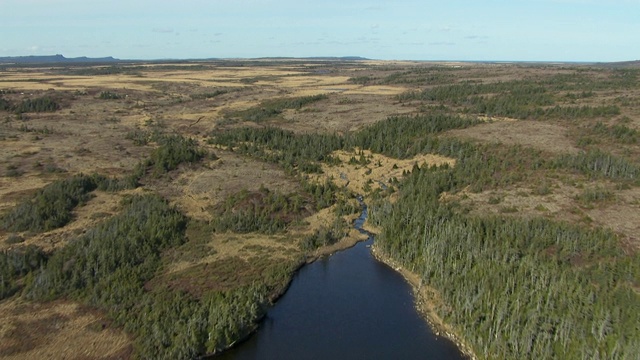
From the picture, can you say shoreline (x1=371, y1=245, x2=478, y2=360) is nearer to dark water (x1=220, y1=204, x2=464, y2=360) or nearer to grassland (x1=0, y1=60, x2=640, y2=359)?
grassland (x1=0, y1=60, x2=640, y2=359)

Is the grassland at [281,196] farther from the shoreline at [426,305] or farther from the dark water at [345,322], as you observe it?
the dark water at [345,322]

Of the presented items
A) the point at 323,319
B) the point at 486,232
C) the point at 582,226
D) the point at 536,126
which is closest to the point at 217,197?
the point at 323,319

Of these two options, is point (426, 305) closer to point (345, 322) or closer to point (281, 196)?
point (345, 322)

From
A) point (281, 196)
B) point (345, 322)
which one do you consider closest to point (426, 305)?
point (345, 322)

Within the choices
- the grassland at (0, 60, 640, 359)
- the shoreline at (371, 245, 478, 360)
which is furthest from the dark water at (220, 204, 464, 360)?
the grassland at (0, 60, 640, 359)

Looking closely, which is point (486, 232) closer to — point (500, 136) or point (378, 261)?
point (378, 261)
